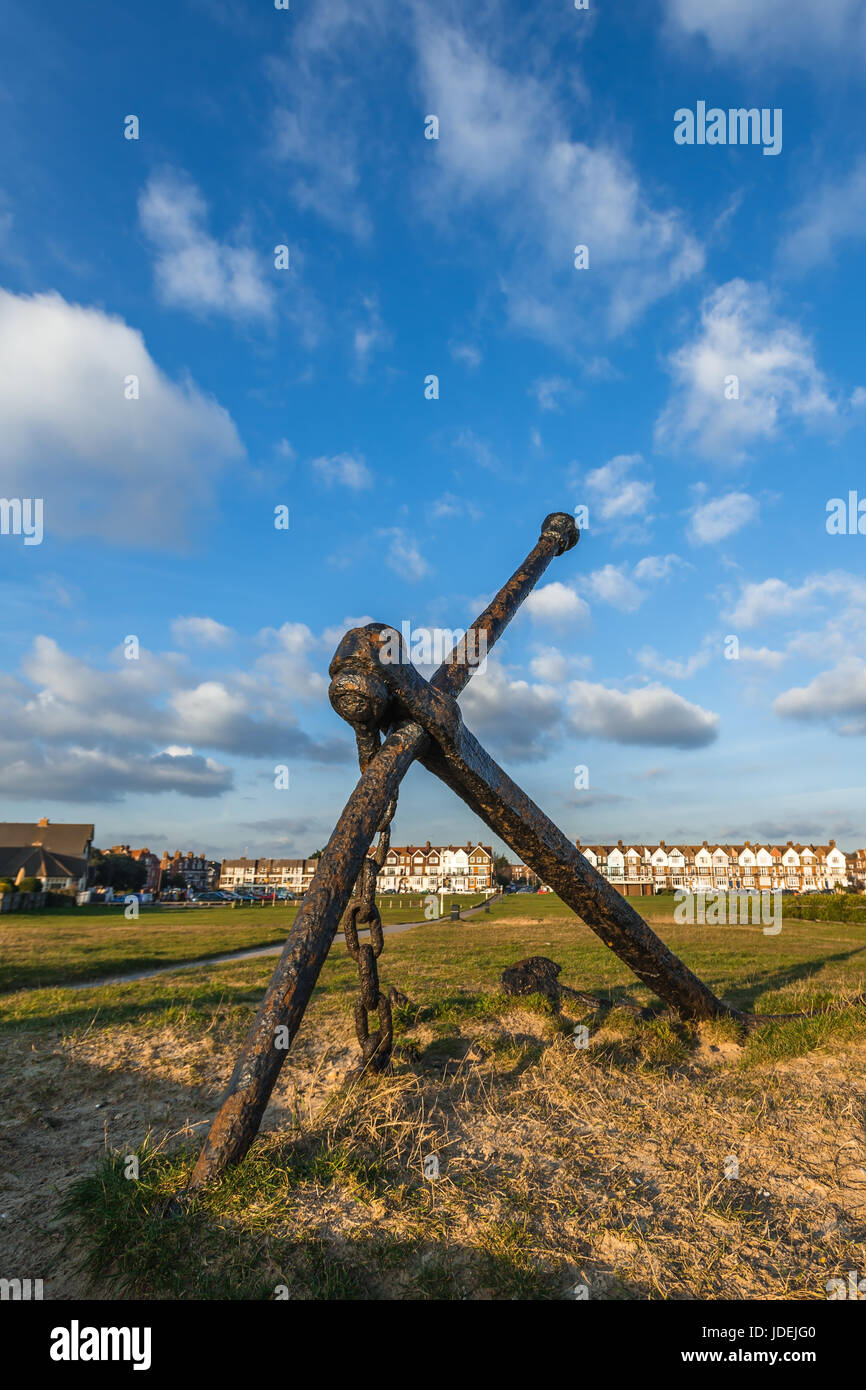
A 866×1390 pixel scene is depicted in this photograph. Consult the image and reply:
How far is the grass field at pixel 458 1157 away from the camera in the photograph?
300 centimetres

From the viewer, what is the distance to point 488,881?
316 feet

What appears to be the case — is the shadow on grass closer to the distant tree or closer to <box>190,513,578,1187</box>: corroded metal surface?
<box>190,513,578,1187</box>: corroded metal surface

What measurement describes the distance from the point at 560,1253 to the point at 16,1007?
8251 mm

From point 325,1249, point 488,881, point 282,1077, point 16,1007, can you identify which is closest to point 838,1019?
point 282,1077

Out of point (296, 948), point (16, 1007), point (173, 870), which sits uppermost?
point (296, 948)

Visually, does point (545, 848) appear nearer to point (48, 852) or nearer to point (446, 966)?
point (446, 966)

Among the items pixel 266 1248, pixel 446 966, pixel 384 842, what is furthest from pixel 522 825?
pixel 446 966

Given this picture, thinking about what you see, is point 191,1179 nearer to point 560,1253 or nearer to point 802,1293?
point 560,1253

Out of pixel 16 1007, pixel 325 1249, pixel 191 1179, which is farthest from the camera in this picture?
pixel 16 1007

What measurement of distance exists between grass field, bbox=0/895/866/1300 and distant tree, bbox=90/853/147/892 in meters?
71.1

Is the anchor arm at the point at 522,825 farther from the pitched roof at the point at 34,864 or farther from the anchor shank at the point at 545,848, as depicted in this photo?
the pitched roof at the point at 34,864

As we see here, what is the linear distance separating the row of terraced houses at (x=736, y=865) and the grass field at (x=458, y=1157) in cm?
9522

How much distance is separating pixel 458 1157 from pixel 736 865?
109m
